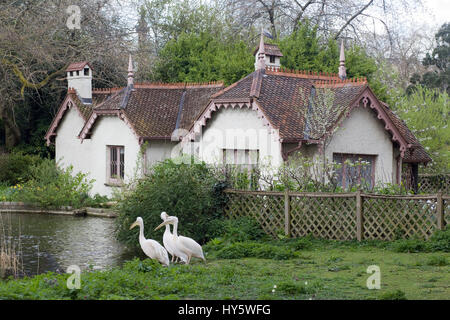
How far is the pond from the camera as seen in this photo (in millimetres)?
13469

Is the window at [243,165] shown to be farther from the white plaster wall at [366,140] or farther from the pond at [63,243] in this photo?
the pond at [63,243]

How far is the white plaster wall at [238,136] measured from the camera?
63.5 ft

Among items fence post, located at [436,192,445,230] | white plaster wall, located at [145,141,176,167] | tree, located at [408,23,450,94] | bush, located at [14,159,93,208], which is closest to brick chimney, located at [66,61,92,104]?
bush, located at [14,159,93,208]

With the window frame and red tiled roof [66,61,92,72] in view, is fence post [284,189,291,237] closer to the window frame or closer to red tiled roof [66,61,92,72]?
the window frame

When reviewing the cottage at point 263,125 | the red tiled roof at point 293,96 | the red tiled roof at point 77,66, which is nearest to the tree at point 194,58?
the cottage at point 263,125

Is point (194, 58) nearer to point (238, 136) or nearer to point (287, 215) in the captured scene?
point (238, 136)

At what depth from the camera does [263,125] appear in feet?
63.7

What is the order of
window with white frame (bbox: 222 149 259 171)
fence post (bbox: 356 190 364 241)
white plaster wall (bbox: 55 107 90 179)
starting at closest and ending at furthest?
fence post (bbox: 356 190 364 241), window with white frame (bbox: 222 149 259 171), white plaster wall (bbox: 55 107 90 179)

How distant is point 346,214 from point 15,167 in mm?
18604

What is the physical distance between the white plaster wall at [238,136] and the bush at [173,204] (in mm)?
3263

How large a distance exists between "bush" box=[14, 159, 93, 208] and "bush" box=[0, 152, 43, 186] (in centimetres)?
272

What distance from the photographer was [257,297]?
8.44 metres

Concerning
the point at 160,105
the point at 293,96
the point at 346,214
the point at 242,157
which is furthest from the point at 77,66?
the point at 346,214
